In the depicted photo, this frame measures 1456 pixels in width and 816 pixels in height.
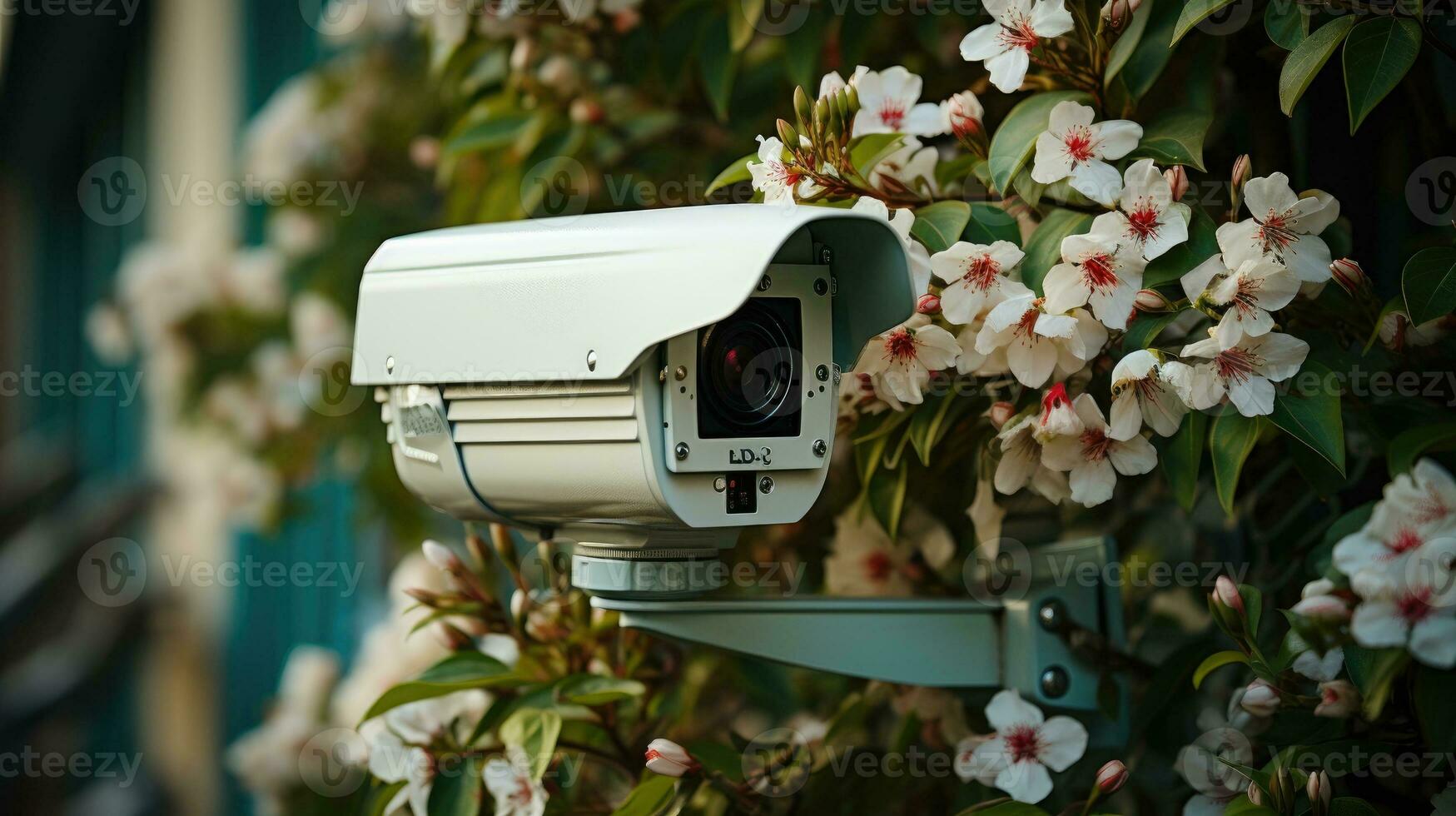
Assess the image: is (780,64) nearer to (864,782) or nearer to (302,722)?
(864,782)

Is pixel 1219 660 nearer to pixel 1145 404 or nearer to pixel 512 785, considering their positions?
pixel 1145 404

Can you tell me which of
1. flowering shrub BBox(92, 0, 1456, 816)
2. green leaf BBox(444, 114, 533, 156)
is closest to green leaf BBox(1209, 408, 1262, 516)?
flowering shrub BBox(92, 0, 1456, 816)

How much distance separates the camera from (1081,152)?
976 mm

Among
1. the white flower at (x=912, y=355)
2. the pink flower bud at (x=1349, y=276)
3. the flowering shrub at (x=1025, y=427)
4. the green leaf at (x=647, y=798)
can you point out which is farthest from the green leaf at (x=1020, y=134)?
the green leaf at (x=647, y=798)

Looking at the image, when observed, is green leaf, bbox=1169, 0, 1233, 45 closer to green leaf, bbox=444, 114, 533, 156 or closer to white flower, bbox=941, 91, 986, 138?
white flower, bbox=941, 91, 986, 138

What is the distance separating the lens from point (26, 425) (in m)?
4.06

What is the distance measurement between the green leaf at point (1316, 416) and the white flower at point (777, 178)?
15.0 inches

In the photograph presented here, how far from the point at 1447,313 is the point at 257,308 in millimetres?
1951

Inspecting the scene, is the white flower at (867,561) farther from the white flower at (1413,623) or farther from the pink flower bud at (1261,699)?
the white flower at (1413,623)

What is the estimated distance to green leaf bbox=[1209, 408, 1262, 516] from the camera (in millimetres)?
948

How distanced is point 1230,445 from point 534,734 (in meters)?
0.62

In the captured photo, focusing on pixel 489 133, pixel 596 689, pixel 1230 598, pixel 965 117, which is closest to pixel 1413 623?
pixel 1230 598

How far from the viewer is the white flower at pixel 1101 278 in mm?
953

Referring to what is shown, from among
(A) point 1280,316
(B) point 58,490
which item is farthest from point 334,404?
(B) point 58,490
